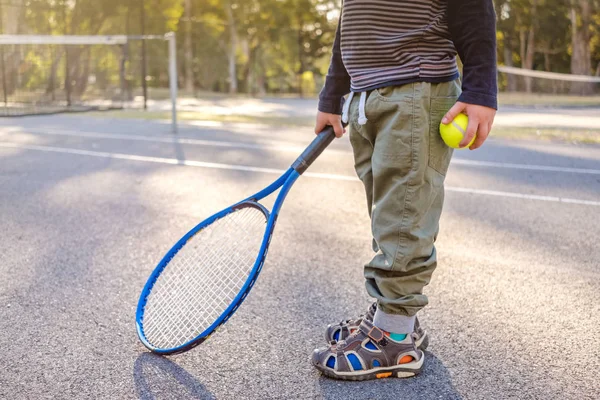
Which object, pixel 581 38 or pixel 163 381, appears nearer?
pixel 163 381

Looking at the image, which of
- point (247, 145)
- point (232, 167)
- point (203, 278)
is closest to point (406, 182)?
point (203, 278)

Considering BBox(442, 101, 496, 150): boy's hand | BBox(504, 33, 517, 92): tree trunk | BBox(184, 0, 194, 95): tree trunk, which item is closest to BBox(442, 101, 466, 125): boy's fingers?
BBox(442, 101, 496, 150): boy's hand

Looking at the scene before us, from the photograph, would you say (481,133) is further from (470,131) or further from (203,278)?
(203,278)

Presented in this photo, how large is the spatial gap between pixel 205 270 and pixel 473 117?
1220 mm

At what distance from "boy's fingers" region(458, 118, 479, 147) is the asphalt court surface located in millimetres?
776

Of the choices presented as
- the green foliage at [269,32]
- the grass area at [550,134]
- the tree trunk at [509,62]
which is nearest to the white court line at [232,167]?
the grass area at [550,134]

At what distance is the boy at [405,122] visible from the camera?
2252mm

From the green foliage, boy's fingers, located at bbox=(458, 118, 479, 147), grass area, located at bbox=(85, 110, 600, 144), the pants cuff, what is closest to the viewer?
boy's fingers, located at bbox=(458, 118, 479, 147)

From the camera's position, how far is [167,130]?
1119 centimetres

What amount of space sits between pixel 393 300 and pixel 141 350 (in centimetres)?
92

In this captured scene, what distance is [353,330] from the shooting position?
2607 millimetres

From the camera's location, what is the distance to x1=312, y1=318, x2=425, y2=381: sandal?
2.38m

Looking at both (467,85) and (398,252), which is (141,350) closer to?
(398,252)

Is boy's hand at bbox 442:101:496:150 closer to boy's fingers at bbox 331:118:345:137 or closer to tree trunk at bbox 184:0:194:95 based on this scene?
boy's fingers at bbox 331:118:345:137
